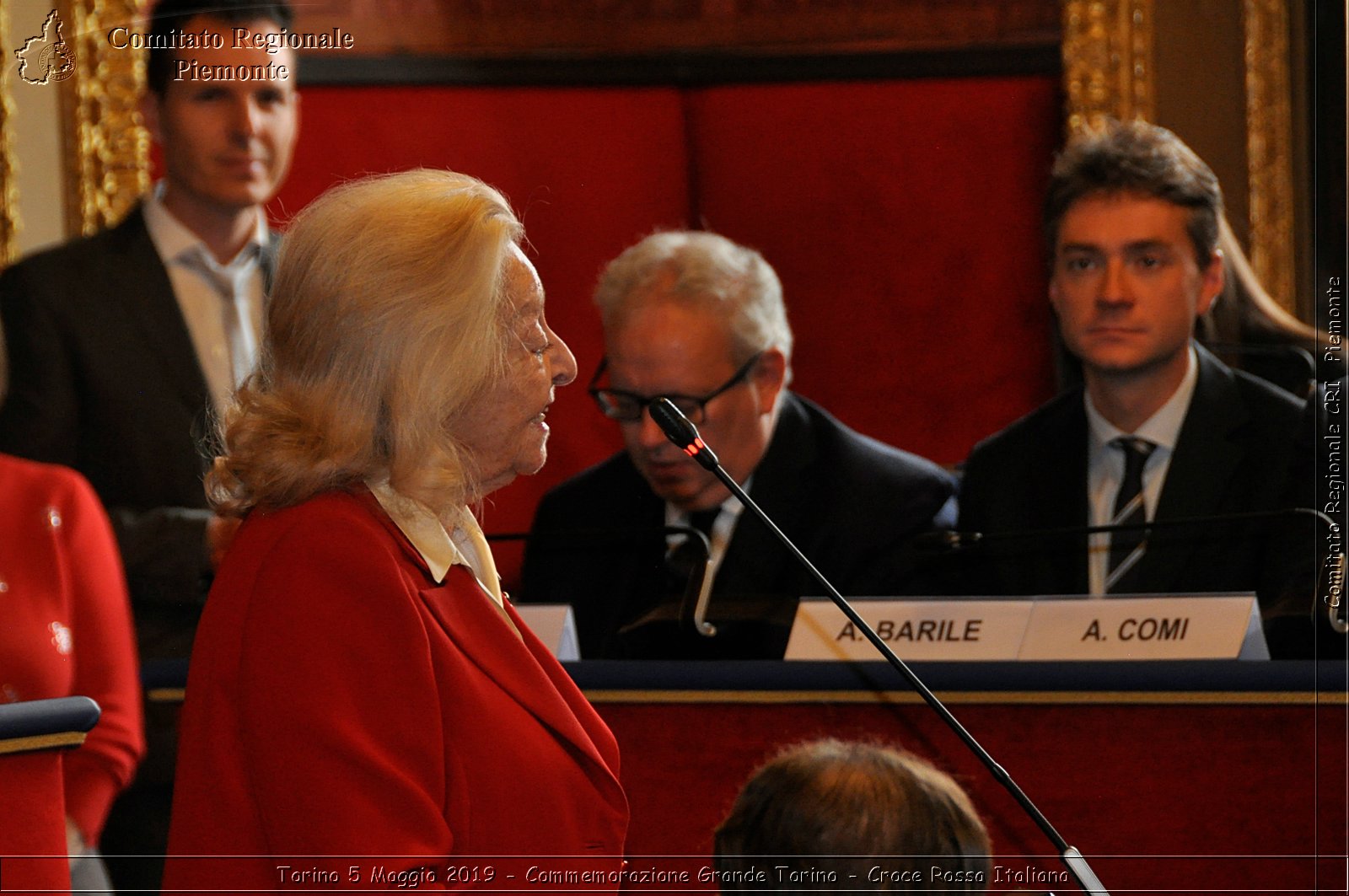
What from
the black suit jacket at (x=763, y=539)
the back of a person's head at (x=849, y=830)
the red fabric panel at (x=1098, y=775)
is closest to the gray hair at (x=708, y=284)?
the black suit jacket at (x=763, y=539)

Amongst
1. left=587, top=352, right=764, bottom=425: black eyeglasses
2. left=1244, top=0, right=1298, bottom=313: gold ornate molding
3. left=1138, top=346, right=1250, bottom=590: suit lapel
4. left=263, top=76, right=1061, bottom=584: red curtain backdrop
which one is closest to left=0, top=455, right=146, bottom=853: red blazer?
left=263, top=76, right=1061, bottom=584: red curtain backdrop

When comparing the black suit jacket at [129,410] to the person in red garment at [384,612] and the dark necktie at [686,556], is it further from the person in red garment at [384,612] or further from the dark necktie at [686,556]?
the person in red garment at [384,612]

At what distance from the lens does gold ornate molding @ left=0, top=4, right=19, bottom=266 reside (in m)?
2.67

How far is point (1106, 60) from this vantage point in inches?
99.4

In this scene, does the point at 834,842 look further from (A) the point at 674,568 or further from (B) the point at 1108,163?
(B) the point at 1108,163

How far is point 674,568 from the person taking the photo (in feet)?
7.76

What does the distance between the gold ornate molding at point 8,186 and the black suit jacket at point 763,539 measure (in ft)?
3.51

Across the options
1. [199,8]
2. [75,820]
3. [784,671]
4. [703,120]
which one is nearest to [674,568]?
[784,671]

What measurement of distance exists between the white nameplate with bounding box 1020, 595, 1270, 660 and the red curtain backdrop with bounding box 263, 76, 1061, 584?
44cm

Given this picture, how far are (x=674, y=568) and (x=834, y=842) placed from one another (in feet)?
3.91

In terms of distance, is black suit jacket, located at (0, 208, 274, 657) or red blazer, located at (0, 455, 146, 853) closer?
red blazer, located at (0, 455, 146, 853)

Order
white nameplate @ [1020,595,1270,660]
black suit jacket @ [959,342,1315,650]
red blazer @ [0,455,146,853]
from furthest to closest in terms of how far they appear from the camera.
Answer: black suit jacket @ [959,342,1315,650]
red blazer @ [0,455,146,853]
white nameplate @ [1020,595,1270,660]

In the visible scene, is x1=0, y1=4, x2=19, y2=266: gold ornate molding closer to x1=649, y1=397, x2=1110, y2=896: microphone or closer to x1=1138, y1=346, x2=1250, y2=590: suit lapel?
x1=649, y1=397, x2=1110, y2=896: microphone

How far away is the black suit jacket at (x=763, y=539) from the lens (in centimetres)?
231
